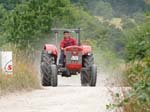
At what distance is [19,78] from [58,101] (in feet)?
9.54

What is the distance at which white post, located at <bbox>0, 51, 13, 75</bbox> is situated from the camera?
14328mm

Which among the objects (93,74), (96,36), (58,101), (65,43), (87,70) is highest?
(96,36)

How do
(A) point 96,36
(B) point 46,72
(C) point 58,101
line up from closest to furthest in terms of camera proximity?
(C) point 58,101, (B) point 46,72, (A) point 96,36

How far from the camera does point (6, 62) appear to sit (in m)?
14.5

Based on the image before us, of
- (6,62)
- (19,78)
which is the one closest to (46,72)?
(6,62)

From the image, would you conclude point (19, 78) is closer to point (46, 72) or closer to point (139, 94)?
point (46, 72)

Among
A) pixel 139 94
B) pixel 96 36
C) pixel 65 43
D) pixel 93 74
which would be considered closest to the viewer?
pixel 139 94

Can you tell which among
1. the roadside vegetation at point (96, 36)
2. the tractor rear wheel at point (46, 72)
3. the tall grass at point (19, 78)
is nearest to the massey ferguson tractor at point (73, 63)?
the tractor rear wheel at point (46, 72)

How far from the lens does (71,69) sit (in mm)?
19859

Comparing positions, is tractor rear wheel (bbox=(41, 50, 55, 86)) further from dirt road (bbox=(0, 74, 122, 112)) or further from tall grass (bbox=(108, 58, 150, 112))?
tall grass (bbox=(108, 58, 150, 112))

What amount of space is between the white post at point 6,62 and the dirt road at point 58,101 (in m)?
0.82

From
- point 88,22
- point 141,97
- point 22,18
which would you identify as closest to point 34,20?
point 22,18

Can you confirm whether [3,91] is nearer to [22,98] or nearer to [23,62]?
[22,98]

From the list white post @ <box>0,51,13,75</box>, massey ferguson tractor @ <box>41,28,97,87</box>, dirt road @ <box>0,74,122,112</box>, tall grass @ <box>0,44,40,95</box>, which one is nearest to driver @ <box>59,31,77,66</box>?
massey ferguson tractor @ <box>41,28,97,87</box>
